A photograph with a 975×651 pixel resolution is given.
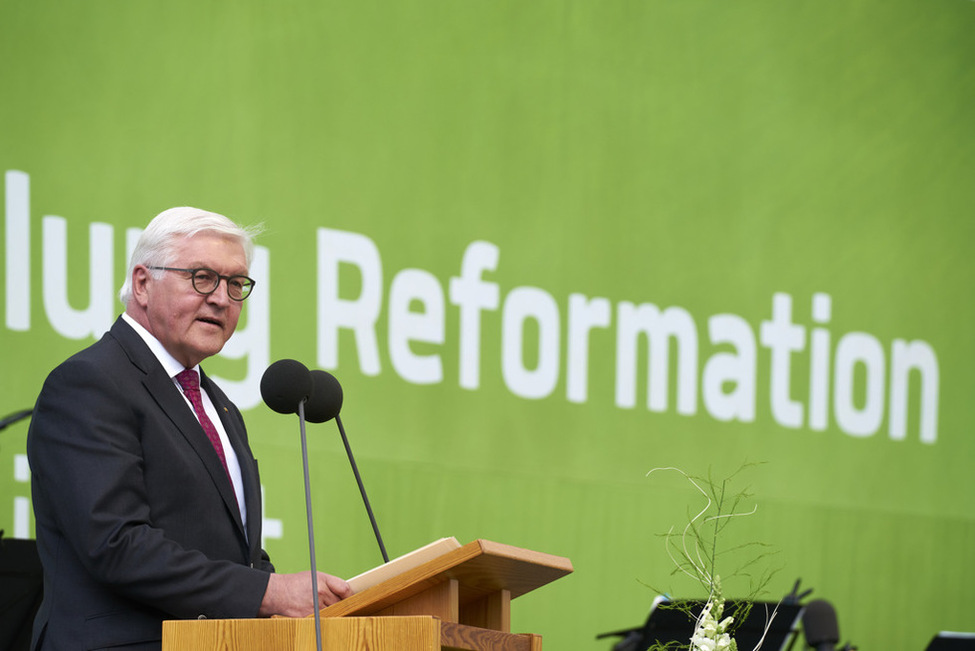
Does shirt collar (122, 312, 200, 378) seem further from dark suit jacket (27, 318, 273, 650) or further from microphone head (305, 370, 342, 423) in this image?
microphone head (305, 370, 342, 423)

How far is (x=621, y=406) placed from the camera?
5898 millimetres

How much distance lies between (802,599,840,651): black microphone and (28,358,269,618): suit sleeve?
10.7 feet

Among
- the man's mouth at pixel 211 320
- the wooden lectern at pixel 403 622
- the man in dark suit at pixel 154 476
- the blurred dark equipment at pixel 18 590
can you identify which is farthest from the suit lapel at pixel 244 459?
the blurred dark equipment at pixel 18 590

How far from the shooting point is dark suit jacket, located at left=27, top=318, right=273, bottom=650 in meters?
2.16

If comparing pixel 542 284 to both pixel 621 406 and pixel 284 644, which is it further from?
pixel 284 644

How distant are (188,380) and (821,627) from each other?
3.24 m

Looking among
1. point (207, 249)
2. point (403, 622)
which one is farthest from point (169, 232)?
point (403, 622)

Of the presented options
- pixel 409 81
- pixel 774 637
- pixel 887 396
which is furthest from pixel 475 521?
pixel 887 396

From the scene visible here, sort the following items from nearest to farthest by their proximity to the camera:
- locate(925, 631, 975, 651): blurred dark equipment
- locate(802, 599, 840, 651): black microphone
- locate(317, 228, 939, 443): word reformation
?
locate(925, 631, 975, 651): blurred dark equipment → locate(802, 599, 840, 651): black microphone → locate(317, 228, 939, 443): word reformation

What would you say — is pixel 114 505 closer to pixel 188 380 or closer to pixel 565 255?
pixel 188 380

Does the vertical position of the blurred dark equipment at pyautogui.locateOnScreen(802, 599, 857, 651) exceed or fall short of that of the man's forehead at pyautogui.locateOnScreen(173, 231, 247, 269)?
it falls short

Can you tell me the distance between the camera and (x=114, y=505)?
2182 millimetres

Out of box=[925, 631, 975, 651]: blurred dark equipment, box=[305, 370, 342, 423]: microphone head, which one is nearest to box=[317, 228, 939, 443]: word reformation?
box=[925, 631, 975, 651]: blurred dark equipment

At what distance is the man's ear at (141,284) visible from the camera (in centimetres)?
250
